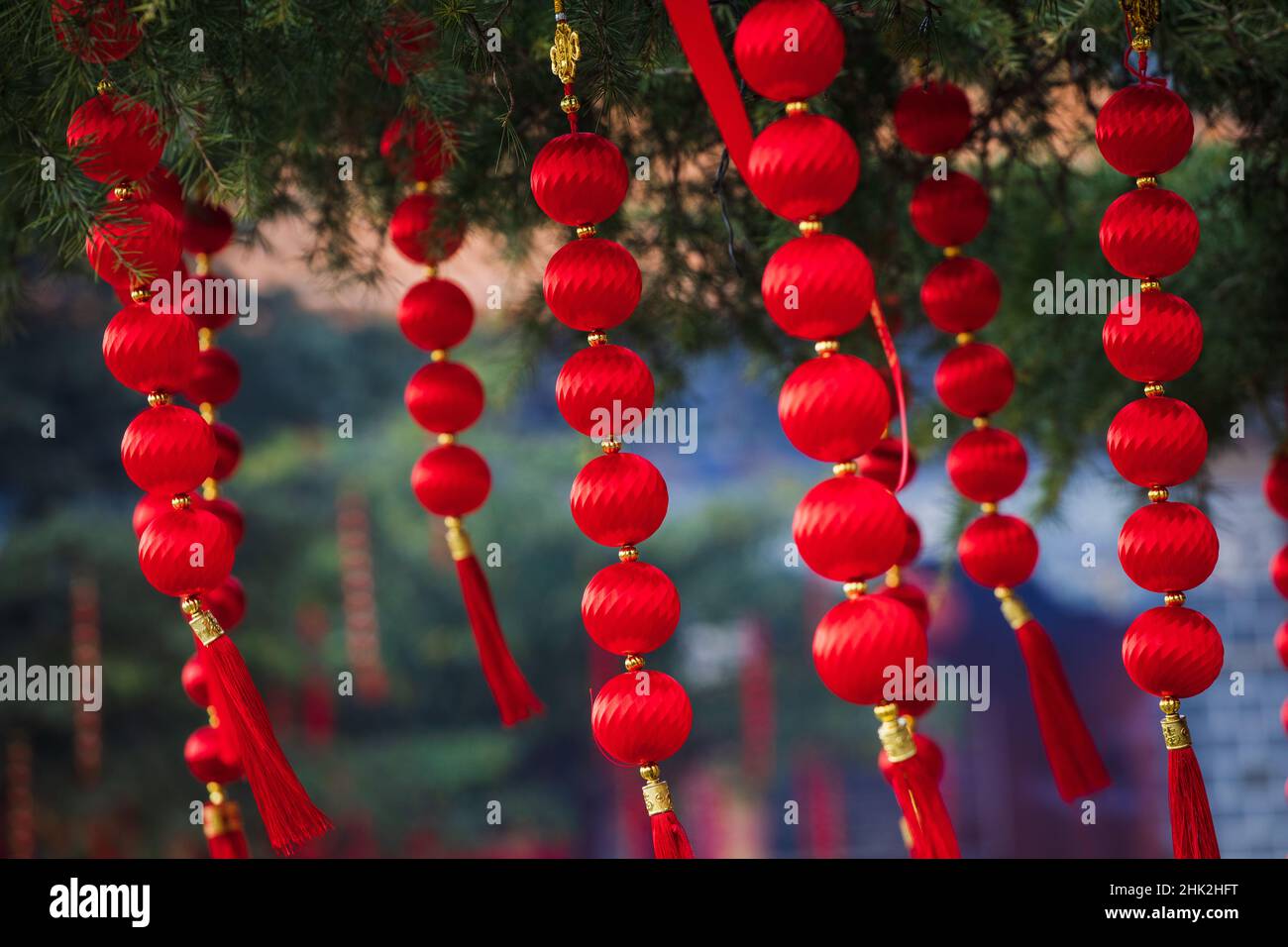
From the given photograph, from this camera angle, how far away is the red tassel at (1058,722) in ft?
→ 2.75

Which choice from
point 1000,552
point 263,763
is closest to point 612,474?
point 263,763

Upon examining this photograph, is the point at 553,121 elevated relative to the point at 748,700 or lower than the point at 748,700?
elevated

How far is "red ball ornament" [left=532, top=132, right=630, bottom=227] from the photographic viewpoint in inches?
25.2

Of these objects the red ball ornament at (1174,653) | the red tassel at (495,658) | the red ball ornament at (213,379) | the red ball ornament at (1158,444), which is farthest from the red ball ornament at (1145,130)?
the red ball ornament at (213,379)

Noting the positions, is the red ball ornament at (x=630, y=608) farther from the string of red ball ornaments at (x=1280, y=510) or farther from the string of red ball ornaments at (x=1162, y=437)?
the string of red ball ornaments at (x=1280, y=510)

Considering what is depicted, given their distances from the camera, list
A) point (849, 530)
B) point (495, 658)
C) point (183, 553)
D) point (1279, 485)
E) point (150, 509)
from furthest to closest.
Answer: point (1279, 485)
point (495, 658)
point (150, 509)
point (183, 553)
point (849, 530)

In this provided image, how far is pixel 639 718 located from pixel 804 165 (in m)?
0.25

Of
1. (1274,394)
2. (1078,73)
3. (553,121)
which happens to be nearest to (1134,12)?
(1078,73)

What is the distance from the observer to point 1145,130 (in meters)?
0.67

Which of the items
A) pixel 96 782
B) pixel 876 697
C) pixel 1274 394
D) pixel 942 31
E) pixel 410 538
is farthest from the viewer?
pixel 410 538

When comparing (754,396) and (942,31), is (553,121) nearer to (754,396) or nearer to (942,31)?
(942,31)

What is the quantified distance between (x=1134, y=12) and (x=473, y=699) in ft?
7.17

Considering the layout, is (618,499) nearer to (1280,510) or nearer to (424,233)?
(424,233)

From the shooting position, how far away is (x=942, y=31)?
773 mm
